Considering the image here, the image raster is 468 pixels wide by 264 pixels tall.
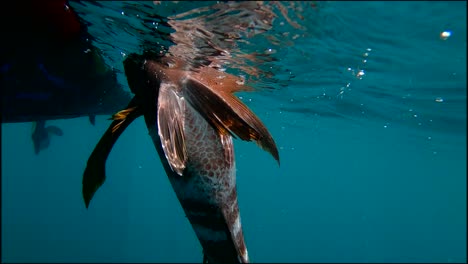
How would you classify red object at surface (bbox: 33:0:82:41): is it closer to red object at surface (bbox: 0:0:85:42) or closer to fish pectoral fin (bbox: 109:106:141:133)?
red object at surface (bbox: 0:0:85:42)

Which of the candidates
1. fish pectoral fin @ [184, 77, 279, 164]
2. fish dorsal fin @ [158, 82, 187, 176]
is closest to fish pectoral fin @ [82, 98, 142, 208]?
fish dorsal fin @ [158, 82, 187, 176]

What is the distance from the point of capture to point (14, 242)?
1687 inches

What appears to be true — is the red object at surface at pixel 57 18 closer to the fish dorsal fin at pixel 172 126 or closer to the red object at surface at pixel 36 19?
the red object at surface at pixel 36 19

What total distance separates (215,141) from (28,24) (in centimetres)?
323

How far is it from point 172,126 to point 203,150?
0.45 meters

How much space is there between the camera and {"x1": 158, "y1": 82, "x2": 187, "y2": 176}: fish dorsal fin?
301cm

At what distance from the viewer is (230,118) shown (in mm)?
3359

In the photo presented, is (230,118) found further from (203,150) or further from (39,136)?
(39,136)

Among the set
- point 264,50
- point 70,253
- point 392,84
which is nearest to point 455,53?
point 392,84

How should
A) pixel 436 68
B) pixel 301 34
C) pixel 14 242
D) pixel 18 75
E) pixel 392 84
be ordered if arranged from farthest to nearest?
pixel 14 242, pixel 392 84, pixel 436 68, pixel 301 34, pixel 18 75

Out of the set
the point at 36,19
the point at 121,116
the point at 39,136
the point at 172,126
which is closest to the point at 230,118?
the point at 172,126

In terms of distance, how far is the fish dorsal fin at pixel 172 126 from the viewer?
301 cm

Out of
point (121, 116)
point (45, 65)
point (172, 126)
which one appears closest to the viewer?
point (172, 126)

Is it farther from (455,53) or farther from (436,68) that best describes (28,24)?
(436,68)
